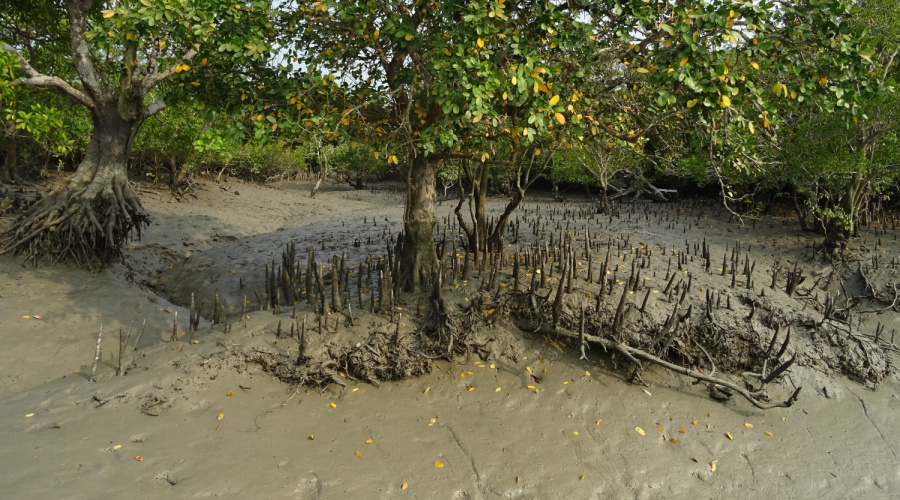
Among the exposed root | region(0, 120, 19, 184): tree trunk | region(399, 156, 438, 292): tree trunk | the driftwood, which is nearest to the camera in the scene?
the driftwood

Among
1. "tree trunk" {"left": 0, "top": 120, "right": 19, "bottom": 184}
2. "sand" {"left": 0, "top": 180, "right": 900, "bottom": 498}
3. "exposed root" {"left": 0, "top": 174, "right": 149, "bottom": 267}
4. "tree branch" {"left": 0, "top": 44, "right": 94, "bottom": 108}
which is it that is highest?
"tree branch" {"left": 0, "top": 44, "right": 94, "bottom": 108}

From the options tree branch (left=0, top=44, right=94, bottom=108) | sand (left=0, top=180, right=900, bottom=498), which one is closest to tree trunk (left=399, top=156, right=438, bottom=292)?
sand (left=0, top=180, right=900, bottom=498)

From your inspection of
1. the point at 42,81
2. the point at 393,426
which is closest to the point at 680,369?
the point at 393,426

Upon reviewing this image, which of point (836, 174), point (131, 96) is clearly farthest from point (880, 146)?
point (131, 96)

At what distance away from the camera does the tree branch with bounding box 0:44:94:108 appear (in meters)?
6.14

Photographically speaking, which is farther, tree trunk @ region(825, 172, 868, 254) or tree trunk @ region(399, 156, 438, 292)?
tree trunk @ region(825, 172, 868, 254)

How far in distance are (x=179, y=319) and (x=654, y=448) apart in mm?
5896

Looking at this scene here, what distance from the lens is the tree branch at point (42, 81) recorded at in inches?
242

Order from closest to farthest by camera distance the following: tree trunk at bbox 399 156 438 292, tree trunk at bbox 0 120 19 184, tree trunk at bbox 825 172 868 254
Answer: tree trunk at bbox 399 156 438 292 < tree trunk at bbox 825 172 868 254 < tree trunk at bbox 0 120 19 184

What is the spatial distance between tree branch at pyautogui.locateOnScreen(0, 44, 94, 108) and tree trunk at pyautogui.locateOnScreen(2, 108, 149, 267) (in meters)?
0.29

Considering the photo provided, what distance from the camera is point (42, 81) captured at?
6492 millimetres

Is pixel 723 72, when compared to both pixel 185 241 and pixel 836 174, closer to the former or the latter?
pixel 836 174

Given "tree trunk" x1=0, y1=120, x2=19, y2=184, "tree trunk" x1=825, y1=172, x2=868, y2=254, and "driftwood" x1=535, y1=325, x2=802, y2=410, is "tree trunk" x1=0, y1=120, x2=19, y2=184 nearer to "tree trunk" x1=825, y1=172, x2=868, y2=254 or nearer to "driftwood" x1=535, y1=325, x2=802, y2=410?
"driftwood" x1=535, y1=325, x2=802, y2=410

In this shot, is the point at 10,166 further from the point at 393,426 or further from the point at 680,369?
the point at 680,369
